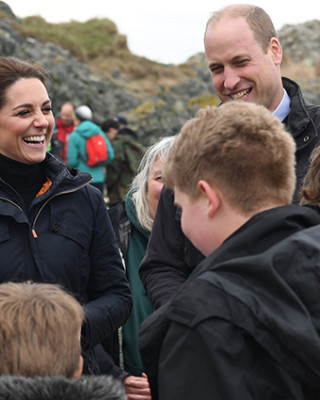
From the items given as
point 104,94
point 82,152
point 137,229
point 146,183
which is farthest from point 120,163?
point 104,94

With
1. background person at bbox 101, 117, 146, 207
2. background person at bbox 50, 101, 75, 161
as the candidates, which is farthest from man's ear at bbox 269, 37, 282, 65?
background person at bbox 101, 117, 146, 207

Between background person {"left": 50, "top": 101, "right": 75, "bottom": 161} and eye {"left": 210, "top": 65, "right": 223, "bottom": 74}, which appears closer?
eye {"left": 210, "top": 65, "right": 223, "bottom": 74}

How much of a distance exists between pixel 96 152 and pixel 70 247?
8091 mm

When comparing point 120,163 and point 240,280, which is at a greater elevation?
point 240,280

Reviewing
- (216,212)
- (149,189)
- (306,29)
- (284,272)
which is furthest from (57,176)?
(306,29)

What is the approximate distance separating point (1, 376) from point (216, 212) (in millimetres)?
814

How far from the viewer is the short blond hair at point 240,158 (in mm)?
1892

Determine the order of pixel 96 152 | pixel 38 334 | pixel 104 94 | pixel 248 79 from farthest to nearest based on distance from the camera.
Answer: pixel 104 94 → pixel 96 152 → pixel 248 79 → pixel 38 334

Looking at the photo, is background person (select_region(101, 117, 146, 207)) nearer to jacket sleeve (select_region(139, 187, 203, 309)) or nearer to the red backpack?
the red backpack

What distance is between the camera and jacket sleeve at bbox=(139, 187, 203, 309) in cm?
268

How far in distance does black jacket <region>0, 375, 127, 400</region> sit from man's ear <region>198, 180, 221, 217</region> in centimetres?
63

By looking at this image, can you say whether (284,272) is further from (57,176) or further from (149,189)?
(149,189)

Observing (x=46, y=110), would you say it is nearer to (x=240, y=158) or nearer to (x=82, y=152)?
(x=240, y=158)

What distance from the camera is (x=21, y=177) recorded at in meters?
2.98
